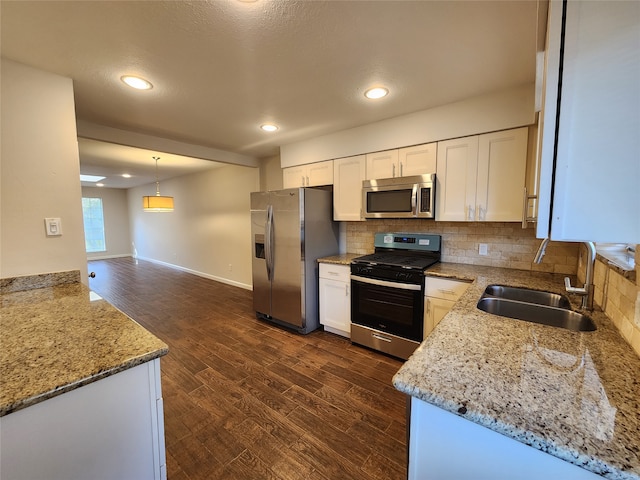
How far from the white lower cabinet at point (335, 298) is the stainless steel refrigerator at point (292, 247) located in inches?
5.0

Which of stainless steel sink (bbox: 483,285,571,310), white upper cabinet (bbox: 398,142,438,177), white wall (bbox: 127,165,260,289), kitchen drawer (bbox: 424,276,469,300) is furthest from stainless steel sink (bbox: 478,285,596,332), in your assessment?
white wall (bbox: 127,165,260,289)

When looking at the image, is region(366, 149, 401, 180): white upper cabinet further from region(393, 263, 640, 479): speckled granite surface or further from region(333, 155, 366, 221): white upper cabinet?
region(393, 263, 640, 479): speckled granite surface

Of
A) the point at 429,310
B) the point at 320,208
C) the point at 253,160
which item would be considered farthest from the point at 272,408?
the point at 253,160

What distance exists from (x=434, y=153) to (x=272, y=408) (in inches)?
98.1

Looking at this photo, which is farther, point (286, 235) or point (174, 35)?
point (286, 235)

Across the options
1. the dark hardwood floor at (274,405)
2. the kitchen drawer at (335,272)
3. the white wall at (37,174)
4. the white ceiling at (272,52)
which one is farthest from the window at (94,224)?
the kitchen drawer at (335,272)

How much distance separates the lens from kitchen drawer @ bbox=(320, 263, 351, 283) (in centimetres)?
288

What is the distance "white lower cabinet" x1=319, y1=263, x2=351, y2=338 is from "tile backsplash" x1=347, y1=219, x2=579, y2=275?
781mm

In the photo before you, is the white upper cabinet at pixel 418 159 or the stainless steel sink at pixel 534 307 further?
the white upper cabinet at pixel 418 159

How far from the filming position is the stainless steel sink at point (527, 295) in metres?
1.61

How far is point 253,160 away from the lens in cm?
434

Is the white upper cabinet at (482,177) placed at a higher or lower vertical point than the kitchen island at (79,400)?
higher

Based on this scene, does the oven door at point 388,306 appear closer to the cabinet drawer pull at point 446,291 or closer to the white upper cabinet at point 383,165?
the cabinet drawer pull at point 446,291

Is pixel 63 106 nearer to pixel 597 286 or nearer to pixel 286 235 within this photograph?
pixel 286 235
